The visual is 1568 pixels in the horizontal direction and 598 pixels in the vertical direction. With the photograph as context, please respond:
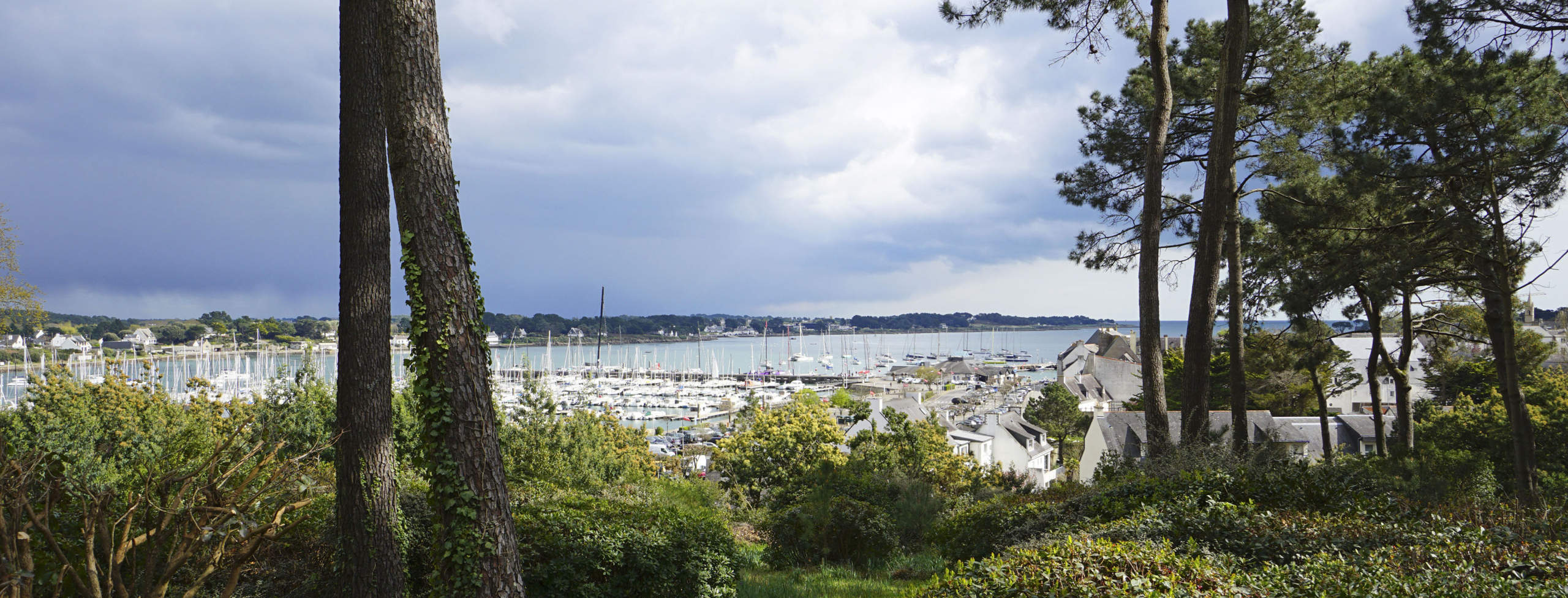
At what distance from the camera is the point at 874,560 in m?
8.80

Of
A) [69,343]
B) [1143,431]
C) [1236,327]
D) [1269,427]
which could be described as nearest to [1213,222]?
[1236,327]

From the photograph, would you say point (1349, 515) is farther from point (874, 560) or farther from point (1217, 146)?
point (1217, 146)

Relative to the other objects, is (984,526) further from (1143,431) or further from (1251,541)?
(1143,431)

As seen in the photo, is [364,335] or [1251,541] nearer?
[1251,541]

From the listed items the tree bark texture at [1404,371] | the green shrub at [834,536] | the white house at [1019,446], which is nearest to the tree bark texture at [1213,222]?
the green shrub at [834,536]

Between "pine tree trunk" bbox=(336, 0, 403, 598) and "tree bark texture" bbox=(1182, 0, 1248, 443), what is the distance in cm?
857

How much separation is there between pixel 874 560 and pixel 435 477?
604 centimetres

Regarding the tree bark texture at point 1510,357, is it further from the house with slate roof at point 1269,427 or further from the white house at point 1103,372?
the white house at point 1103,372

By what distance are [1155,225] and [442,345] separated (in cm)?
861

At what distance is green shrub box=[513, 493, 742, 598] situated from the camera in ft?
18.0

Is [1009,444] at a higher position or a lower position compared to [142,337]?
lower

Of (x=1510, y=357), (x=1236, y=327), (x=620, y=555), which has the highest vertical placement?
(x=1236, y=327)

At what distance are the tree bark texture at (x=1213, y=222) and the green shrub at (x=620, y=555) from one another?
20.2ft

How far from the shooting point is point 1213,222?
9.10m
